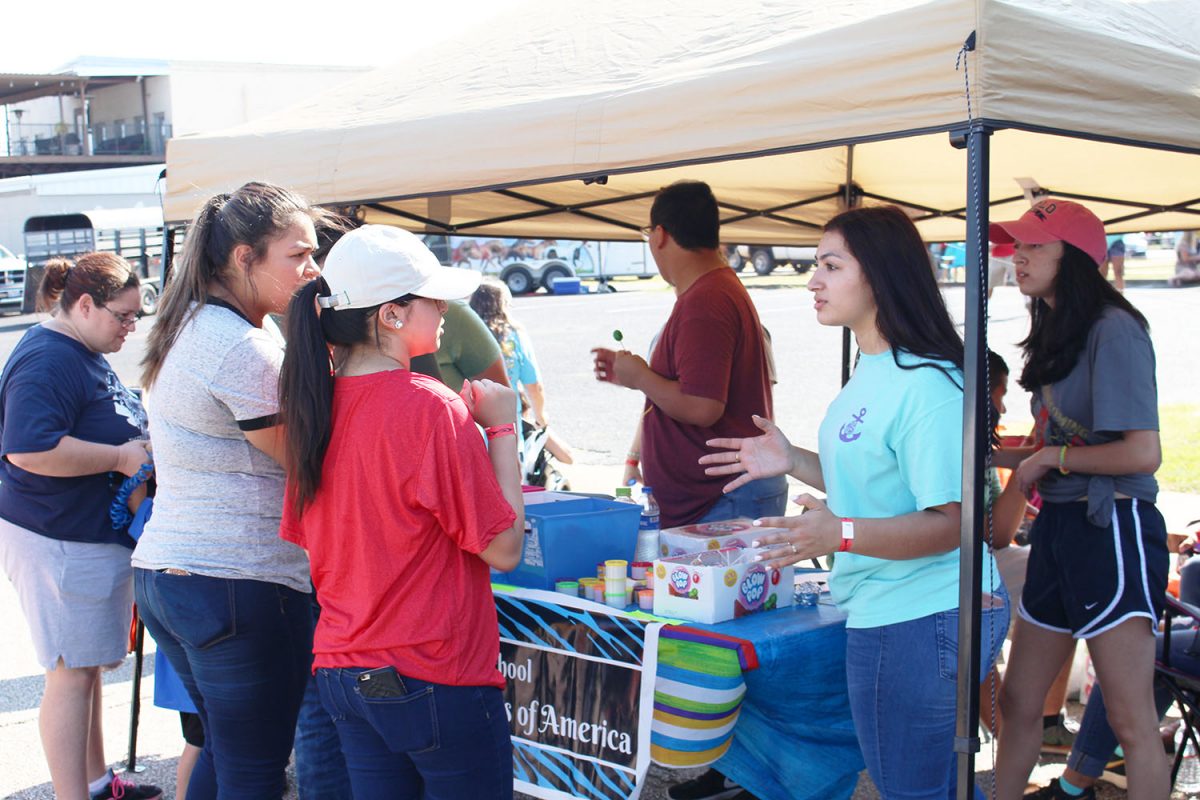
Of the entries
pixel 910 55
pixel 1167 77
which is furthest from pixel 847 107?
pixel 1167 77

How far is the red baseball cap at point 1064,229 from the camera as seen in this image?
295 cm

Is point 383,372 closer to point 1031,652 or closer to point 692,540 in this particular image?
point 692,540

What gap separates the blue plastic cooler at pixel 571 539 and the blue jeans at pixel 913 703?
3.26ft

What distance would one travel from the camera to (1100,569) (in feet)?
9.37

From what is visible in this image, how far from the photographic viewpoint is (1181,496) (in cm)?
704

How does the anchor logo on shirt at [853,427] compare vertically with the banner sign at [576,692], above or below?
above

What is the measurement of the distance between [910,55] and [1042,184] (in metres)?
2.75

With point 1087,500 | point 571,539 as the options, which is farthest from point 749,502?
point 1087,500

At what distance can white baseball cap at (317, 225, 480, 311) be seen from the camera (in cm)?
211

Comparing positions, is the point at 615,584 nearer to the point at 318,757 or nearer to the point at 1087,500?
the point at 318,757

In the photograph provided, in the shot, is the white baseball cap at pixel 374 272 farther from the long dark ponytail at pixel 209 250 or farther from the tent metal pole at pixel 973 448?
the tent metal pole at pixel 973 448

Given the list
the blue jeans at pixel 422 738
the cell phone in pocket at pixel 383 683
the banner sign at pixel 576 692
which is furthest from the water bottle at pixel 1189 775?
the cell phone in pocket at pixel 383 683

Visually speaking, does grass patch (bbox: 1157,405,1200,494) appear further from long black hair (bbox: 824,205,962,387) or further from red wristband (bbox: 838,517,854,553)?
red wristband (bbox: 838,517,854,553)

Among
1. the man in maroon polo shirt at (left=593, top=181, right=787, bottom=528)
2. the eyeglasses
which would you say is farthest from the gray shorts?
the man in maroon polo shirt at (left=593, top=181, right=787, bottom=528)
